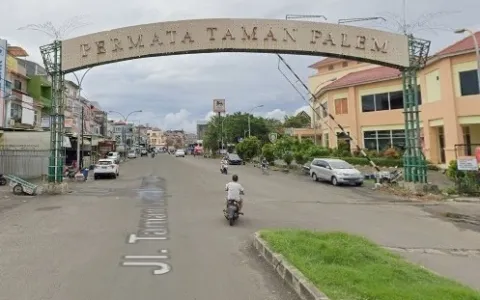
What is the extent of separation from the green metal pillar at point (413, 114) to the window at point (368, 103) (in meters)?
17.5

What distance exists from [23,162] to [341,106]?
3017cm

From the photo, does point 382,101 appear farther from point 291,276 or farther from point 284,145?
point 291,276

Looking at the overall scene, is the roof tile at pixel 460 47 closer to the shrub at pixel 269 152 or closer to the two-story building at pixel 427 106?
the two-story building at pixel 427 106

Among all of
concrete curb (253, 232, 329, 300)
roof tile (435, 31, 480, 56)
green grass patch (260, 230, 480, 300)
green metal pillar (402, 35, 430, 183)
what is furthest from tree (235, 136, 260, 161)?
concrete curb (253, 232, 329, 300)

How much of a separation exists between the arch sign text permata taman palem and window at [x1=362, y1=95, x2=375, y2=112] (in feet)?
63.7

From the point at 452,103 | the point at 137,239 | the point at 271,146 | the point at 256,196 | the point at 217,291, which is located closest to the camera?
the point at 217,291

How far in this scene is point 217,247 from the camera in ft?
28.5

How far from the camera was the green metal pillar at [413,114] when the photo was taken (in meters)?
20.3

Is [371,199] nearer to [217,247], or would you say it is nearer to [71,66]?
[217,247]

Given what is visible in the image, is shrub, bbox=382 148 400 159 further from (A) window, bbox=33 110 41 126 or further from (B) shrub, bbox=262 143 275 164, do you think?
(A) window, bbox=33 110 41 126

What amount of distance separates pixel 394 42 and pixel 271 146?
22.4 m

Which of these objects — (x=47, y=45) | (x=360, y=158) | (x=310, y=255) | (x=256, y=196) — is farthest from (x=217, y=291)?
(x=360, y=158)

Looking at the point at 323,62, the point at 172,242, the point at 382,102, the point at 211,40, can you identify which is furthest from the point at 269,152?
the point at 172,242

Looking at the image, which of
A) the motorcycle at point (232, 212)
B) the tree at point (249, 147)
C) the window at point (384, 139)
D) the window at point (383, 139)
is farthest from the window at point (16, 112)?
the window at point (384, 139)
